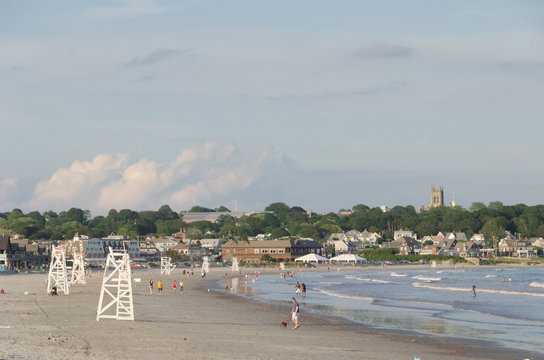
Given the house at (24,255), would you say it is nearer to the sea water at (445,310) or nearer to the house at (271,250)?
the house at (271,250)

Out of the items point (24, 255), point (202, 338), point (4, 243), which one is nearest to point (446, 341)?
point (202, 338)

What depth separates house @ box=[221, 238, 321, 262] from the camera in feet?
586

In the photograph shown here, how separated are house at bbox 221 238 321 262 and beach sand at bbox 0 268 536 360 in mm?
132039

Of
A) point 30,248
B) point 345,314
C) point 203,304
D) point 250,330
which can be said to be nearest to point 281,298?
point 203,304

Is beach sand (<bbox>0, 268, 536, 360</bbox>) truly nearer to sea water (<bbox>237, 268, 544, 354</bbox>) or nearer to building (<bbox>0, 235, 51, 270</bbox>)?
sea water (<bbox>237, 268, 544, 354</bbox>)

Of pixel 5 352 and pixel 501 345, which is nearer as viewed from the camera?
pixel 5 352

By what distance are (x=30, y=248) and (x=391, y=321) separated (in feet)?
429

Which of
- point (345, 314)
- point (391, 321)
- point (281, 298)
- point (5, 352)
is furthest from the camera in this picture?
point (281, 298)

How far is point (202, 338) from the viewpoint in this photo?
32250 millimetres

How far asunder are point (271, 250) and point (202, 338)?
484 ft

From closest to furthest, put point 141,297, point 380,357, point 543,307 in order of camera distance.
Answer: point 380,357 → point 543,307 → point 141,297

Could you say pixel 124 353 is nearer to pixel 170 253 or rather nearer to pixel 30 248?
pixel 30 248

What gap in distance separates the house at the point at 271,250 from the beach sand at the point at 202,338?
132039mm

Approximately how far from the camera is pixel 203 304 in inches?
2152
